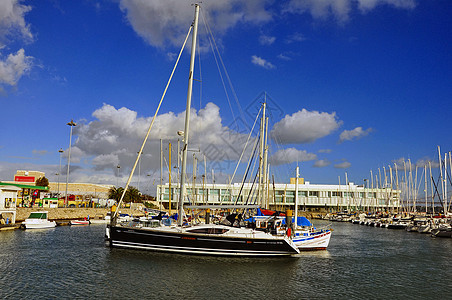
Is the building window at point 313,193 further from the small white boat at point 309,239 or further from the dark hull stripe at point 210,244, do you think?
the dark hull stripe at point 210,244

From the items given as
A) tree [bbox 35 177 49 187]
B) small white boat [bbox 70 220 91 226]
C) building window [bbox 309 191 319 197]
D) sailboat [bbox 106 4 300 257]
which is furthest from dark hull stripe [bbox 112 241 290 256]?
building window [bbox 309 191 319 197]

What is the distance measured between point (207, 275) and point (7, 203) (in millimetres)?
48598

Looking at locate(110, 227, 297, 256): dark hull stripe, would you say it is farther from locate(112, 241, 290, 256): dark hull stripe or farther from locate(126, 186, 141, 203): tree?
locate(126, 186, 141, 203): tree

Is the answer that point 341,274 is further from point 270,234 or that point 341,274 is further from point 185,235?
point 185,235

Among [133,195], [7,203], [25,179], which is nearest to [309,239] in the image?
[7,203]

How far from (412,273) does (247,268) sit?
14282 millimetres

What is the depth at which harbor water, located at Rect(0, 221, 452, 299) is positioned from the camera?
2223 centimetres

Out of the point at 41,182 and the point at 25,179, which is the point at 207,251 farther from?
the point at 41,182

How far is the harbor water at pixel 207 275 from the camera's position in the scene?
22234 mm

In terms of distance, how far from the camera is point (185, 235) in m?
32.3

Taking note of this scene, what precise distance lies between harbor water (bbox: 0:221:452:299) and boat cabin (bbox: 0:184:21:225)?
890 inches

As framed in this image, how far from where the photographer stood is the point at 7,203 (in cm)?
5978

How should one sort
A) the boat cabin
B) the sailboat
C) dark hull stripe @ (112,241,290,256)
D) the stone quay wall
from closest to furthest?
the sailboat < dark hull stripe @ (112,241,290,256) < the boat cabin < the stone quay wall

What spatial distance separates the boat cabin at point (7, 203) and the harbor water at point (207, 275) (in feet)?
74.1
